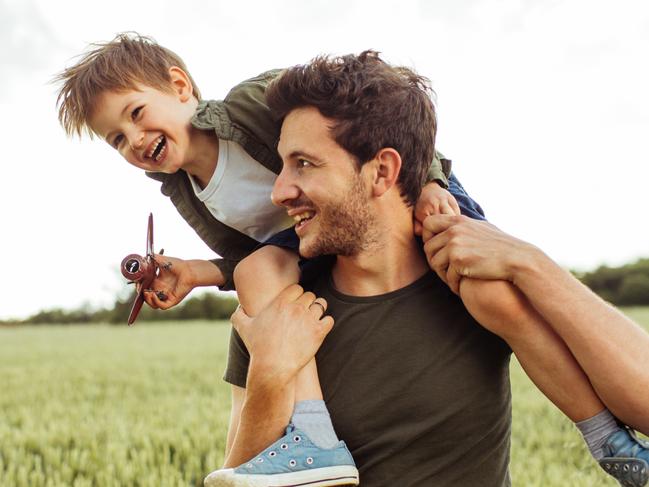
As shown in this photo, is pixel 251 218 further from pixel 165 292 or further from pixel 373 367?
pixel 373 367

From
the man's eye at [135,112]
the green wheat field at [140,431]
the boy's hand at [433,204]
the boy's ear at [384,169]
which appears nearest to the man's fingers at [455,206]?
the boy's hand at [433,204]

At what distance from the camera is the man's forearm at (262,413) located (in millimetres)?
2508

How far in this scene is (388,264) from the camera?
2795mm

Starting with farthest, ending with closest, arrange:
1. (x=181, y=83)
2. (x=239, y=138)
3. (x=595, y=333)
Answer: (x=181, y=83) < (x=239, y=138) < (x=595, y=333)

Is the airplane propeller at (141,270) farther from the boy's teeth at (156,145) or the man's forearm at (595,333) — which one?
the man's forearm at (595,333)

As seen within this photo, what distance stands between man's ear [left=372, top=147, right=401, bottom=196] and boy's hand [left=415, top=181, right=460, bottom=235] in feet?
0.52

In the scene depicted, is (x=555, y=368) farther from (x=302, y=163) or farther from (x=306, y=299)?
(x=302, y=163)

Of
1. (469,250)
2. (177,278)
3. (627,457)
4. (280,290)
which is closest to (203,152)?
(177,278)

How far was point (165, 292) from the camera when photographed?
329cm

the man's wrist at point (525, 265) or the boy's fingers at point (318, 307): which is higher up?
the man's wrist at point (525, 265)

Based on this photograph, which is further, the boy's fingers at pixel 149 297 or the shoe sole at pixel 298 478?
the boy's fingers at pixel 149 297

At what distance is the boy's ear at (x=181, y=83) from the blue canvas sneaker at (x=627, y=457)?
8.02 ft

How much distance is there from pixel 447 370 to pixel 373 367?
28cm

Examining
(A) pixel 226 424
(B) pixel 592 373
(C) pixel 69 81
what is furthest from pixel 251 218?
(A) pixel 226 424
